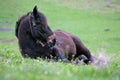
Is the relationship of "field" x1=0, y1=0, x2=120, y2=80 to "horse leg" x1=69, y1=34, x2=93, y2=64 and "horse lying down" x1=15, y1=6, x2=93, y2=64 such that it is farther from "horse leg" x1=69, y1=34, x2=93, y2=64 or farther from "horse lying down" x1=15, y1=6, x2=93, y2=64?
"horse lying down" x1=15, y1=6, x2=93, y2=64

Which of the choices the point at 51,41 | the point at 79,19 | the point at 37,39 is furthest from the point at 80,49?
the point at 79,19

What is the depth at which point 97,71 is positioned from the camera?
20.2 ft

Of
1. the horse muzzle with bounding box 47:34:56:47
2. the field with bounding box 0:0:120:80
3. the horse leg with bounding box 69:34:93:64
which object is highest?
the horse muzzle with bounding box 47:34:56:47

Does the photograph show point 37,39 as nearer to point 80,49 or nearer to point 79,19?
point 80,49

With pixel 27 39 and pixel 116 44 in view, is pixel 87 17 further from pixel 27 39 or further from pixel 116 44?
pixel 27 39

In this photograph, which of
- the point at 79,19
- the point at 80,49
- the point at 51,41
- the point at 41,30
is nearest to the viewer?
the point at 51,41

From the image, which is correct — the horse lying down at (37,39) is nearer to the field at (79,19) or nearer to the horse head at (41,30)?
the horse head at (41,30)

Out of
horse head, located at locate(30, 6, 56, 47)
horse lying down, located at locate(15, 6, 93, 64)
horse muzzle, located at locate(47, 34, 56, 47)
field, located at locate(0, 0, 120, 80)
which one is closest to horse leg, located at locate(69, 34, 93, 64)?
horse lying down, located at locate(15, 6, 93, 64)

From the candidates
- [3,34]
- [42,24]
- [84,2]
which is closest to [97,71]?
[42,24]

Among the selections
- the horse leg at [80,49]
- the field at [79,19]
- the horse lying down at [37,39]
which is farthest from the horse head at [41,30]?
the field at [79,19]

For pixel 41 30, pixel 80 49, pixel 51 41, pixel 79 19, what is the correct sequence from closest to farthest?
1. pixel 51 41
2. pixel 41 30
3. pixel 80 49
4. pixel 79 19

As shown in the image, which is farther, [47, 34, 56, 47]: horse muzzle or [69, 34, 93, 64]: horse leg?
[69, 34, 93, 64]: horse leg

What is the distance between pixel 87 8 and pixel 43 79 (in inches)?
2065

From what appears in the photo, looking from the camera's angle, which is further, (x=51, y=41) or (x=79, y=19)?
(x=79, y=19)
